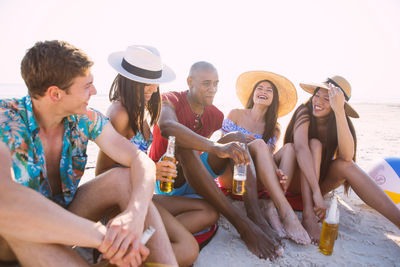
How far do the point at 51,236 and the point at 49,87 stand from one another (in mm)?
1114

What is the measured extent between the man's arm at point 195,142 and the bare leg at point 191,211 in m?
0.62

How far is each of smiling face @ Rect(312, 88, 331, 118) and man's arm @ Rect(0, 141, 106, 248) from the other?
140 inches

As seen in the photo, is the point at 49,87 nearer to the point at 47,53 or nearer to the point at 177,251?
the point at 47,53

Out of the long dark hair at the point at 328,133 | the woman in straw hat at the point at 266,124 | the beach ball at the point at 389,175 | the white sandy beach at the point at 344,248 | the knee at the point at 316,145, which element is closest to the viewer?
the white sandy beach at the point at 344,248

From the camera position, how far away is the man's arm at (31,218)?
166cm

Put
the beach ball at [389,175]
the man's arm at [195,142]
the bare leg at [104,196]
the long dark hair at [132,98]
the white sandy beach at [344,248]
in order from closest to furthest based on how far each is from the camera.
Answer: the bare leg at [104,196]
the white sandy beach at [344,248]
the man's arm at [195,142]
the long dark hair at [132,98]
the beach ball at [389,175]

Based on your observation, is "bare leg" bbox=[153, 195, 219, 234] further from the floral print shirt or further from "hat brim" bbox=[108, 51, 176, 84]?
"hat brim" bbox=[108, 51, 176, 84]

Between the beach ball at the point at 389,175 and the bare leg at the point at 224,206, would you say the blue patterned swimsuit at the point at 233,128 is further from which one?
the beach ball at the point at 389,175

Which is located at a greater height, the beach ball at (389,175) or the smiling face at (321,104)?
the smiling face at (321,104)

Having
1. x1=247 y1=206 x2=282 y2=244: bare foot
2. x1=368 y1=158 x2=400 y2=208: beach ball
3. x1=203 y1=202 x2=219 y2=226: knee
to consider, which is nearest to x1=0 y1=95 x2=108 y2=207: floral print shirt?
x1=203 y1=202 x2=219 y2=226: knee

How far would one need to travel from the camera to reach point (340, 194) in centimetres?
496

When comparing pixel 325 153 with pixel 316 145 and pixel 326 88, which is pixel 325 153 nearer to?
pixel 316 145

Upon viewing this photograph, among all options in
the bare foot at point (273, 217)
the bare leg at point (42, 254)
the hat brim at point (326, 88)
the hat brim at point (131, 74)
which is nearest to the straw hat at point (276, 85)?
the hat brim at point (326, 88)

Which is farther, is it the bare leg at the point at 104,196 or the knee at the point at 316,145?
the knee at the point at 316,145
